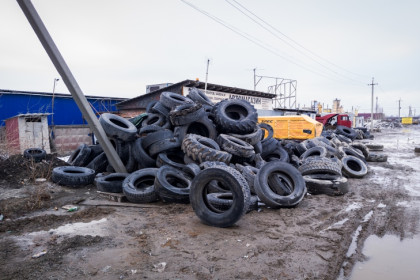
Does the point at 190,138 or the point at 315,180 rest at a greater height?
the point at 190,138

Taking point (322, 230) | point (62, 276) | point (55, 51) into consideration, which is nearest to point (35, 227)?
point (62, 276)

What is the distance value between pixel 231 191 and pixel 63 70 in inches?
205

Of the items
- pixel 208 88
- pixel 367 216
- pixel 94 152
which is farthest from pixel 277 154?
pixel 208 88

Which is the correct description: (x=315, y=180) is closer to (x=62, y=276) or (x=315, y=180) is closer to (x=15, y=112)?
(x=62, y=276)

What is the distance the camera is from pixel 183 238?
4195mm

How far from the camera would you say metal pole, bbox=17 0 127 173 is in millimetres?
6121

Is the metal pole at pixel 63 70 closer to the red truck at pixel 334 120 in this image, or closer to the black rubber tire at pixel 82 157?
the black rubber tire at pixel 82 157

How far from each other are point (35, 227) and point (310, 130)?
16.0 m

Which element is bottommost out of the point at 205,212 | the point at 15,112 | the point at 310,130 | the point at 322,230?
the point at 322,230

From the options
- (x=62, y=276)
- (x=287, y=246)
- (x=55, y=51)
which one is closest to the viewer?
(x=62, y=276)

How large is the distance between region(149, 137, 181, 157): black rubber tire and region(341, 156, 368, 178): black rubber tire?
590 cm

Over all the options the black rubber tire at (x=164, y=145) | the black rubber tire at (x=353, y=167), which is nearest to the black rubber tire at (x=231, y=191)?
the black rubber tire at (x=164, y=145)

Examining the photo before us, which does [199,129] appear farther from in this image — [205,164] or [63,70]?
[63,70]

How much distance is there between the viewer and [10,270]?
3.22m
